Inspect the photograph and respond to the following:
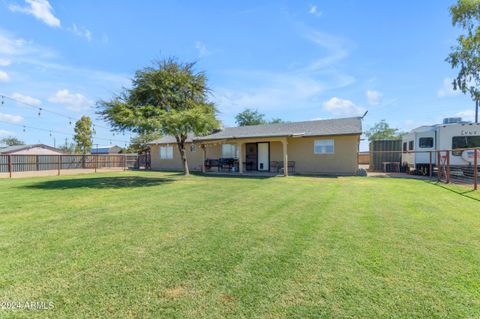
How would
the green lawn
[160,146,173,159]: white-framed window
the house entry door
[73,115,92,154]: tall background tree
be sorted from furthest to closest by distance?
[73,115,92,154]: tall background tree
[160,146,173,159]: white-framed window
the house entry door
the green lawn

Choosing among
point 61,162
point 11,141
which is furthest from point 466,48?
point 11,141

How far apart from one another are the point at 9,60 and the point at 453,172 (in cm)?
2722

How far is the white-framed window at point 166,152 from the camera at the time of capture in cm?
2212

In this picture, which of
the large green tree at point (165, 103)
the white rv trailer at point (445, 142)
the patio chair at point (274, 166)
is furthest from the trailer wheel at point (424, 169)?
the large green tree at point (165, 103)

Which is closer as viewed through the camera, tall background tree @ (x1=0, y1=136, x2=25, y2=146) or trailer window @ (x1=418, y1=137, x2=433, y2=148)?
trailer window @ (x1=418, y1=137, x2=433, y2=148)

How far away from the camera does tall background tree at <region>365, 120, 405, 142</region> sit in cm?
3926

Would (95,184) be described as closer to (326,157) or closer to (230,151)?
(230,151)

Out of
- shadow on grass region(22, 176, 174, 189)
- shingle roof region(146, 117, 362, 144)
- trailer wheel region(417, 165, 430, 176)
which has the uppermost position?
shingle roof region(146, 117, 362, 144)

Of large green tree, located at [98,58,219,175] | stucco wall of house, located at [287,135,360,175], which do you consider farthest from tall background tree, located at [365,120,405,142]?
large green tree, located at [98,58,219,175]

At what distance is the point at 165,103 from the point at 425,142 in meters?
15.0

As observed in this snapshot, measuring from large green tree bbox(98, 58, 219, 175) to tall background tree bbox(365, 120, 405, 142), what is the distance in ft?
112

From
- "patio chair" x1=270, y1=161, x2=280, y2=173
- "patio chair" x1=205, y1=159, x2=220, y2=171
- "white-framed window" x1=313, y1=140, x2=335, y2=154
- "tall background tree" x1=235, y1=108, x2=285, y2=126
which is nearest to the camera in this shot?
"white-framed window" x1=313, y1=140, x2=335, y2=154

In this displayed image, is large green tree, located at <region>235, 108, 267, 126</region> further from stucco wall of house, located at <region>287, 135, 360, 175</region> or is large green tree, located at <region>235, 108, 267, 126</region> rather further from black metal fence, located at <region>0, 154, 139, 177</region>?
stucco wall of house, located at <region>287, 135, 360, 175</region>

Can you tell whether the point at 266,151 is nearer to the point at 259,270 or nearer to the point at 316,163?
the point at 316,163
